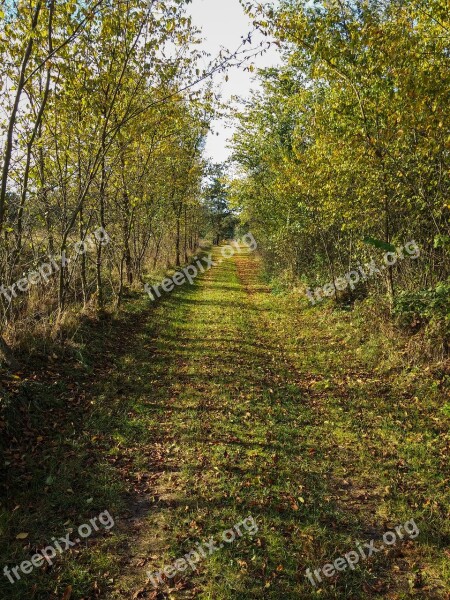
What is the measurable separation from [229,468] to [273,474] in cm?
61

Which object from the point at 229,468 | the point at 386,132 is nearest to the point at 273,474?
the point at 229,468

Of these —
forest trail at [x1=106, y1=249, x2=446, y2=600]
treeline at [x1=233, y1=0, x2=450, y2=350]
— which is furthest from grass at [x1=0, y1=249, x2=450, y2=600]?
treeline at [x1=233, y1=0, x2=450, y2=350]

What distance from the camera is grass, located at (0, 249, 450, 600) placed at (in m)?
3.87

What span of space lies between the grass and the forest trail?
0.02 meters

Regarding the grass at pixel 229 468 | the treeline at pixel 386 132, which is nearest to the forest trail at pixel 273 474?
the grass at pixel 229 468

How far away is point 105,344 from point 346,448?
6.28 metres

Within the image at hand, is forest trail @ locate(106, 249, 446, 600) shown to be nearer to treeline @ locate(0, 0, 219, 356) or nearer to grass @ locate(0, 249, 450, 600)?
grass @ locate(0, 249, 450, 600)

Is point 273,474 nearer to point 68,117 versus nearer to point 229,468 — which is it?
point 229,468

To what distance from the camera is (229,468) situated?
17.9 ft

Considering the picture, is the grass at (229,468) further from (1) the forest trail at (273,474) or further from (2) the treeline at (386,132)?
(2) the treeline at (386,132)

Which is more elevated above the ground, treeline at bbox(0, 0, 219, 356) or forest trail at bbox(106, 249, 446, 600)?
treeline at bbox(0, 0, 219, 356)

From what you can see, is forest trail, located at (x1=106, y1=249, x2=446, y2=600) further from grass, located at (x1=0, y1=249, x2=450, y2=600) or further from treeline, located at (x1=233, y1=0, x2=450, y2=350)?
treeline, located at (x1=233, y1=0, x2=450, y2=350)

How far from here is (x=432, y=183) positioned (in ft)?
26.5

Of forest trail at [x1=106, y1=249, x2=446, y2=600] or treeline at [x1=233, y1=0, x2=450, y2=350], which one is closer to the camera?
forest trail at [x1=106, y1=249, x2=446, y2=600]
